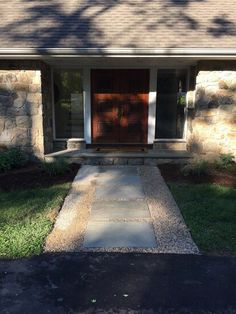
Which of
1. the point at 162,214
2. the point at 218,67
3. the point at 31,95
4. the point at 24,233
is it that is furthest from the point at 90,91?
the point at 24,233

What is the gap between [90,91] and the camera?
8.78 metres

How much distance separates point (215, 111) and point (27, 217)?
482 centimetres

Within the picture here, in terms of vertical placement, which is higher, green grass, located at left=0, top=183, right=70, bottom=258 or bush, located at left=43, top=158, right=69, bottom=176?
green grass, located at left=0, top=183, right=70, bottom=258

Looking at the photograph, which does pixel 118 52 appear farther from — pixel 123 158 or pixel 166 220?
pixel 166 220

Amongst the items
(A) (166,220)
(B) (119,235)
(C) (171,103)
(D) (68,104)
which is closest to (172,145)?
(C) (171,103)

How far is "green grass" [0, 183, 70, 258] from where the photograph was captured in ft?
12.9

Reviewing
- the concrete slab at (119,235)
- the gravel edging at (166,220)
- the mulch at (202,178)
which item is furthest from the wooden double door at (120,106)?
the concrete slab at (119,235)

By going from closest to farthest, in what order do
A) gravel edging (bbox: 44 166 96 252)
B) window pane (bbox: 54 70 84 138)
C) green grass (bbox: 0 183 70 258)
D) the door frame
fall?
green grass (bbox: 0 183 70 258), gravel edging (bbox: 44 166 96 252), the door frame, window pane (bbox: 54 70 84 138)

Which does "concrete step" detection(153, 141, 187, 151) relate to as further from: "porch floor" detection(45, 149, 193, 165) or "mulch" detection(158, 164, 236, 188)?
"mulch" detection(158, 164, 236, 188)

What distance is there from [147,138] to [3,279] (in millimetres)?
6222

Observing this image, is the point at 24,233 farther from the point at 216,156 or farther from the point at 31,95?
the point at 216,156

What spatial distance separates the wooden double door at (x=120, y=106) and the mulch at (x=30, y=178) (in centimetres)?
193

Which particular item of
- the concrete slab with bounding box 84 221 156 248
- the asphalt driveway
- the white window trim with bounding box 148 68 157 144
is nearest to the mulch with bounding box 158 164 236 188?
the white window trim with bounding box 148 68 157 144

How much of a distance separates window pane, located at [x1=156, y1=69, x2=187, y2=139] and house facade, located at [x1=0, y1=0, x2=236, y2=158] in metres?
0.03
